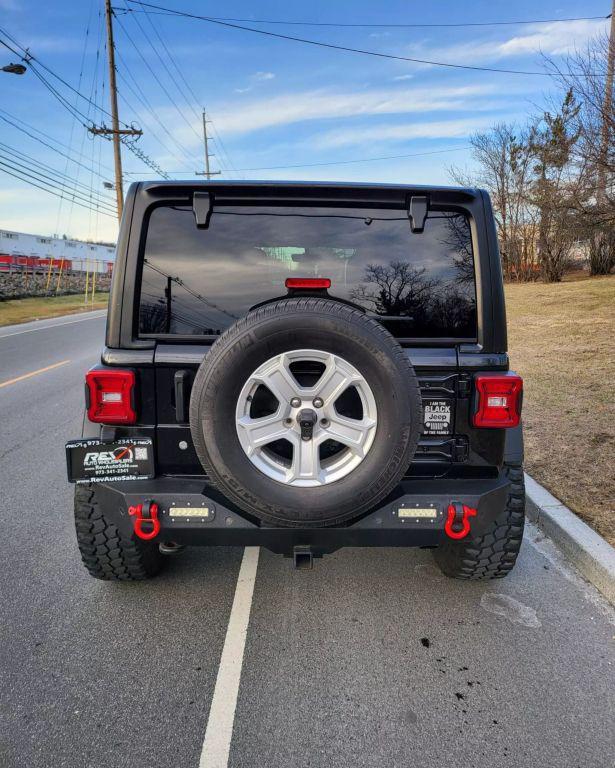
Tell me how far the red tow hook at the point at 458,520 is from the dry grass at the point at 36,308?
2072 centimetres

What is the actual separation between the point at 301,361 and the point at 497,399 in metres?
0.92

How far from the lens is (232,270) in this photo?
2564 millimetres

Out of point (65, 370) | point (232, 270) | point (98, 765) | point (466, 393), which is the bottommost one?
point (98, 765)

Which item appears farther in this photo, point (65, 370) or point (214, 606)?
point (65, 370)

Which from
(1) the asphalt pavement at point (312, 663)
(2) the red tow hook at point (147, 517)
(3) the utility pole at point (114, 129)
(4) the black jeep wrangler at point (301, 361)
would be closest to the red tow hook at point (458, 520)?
(4) the black jeep wrangler at point (301, 361)

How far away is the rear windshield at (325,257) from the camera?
254 centimetres

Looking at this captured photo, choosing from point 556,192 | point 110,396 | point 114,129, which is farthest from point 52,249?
point 110,396

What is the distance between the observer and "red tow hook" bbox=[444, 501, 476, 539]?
94.7 inches

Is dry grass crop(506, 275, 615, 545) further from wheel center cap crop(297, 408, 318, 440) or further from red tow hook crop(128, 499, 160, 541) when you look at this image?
red tow hook crop(128, 499, 160, 541)

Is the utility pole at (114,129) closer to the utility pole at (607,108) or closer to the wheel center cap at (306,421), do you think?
the utility pole at (607,108)

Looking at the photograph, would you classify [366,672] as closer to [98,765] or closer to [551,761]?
[551,761]

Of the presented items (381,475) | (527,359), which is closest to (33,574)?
(381,475)

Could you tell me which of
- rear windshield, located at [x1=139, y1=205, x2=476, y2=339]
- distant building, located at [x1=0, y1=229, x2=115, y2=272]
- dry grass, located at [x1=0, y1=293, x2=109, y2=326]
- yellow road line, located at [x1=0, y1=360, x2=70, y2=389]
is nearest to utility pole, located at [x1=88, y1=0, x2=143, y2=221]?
dry grass, located at [x1=0, y1=293, x2=109, y2=326]

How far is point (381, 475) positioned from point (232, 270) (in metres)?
Answer: 1.17
